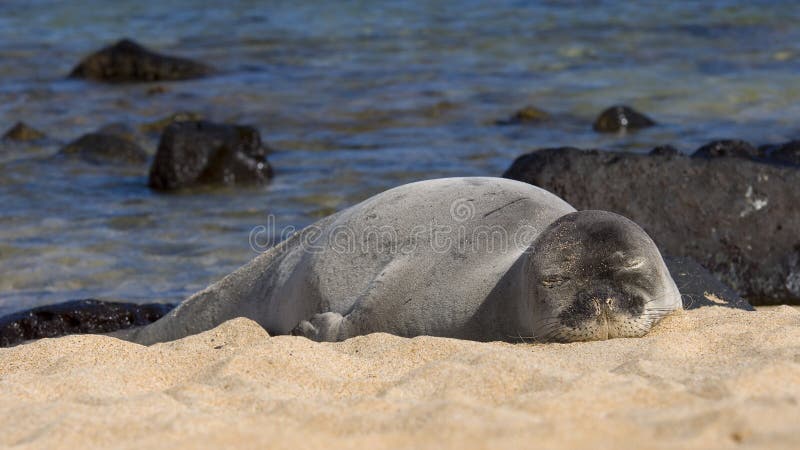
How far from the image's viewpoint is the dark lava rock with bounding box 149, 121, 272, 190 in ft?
31.7

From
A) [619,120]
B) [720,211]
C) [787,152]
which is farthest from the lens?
[619,120]

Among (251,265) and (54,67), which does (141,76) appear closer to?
(54,67)

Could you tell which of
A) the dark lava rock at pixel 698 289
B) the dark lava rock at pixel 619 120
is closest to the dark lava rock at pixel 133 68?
the dark lava rock at pixel 619 120

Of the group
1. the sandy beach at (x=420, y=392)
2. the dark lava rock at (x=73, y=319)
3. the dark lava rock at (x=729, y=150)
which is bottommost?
the dark lava rock at (x=73, y=319)

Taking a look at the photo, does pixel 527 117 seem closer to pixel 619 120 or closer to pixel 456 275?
pixel 619 120

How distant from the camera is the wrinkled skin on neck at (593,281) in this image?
13.1ft

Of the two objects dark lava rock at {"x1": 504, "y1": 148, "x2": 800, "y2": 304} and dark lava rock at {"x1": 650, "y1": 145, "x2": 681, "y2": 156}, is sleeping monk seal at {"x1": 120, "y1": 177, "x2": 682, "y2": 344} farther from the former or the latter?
dark lava rock at {"x1": 650, "y1": 145, "x2": 681, "y2": 156}

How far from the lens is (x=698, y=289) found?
4910 mm

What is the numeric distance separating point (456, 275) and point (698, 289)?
121 cm

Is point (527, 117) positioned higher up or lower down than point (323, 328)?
lower down

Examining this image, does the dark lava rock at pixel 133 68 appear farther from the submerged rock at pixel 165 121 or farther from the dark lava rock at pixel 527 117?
the dark lava rock at pixel 527 117

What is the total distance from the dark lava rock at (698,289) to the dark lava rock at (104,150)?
6808 millimetres

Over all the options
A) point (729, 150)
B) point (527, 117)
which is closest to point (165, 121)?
point (527, 117)

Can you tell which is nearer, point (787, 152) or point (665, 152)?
point (665, 152)
